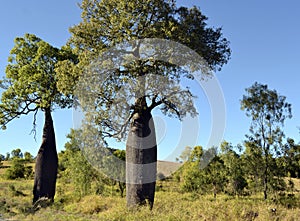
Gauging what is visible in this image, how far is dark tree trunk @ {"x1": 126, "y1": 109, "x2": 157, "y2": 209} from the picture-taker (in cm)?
855

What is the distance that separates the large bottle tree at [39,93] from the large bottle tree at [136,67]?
11.1 ft

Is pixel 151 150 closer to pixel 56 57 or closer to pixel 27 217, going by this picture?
pixel 27 217

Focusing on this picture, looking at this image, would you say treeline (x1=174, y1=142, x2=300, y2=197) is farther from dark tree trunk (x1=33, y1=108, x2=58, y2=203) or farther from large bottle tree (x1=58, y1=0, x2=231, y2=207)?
dark tree trunk (x1=33, y1=108, x2=58, y2=203)

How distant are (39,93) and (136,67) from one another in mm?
5474

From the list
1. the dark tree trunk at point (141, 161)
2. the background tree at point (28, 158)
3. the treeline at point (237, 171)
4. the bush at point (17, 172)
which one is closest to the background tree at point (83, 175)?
the treeline at point (237, 171)

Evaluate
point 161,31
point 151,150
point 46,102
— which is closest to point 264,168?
point 151,150

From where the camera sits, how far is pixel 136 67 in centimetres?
870

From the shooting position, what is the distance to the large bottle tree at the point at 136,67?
8.66m

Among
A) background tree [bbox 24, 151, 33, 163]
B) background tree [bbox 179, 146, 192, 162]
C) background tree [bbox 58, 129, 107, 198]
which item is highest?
background tree [bbox 24, 151, 33, 163]

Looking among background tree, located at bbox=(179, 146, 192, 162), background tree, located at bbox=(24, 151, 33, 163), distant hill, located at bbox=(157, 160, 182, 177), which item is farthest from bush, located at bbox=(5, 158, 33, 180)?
background tree, located at bbox=(179, 146, 192, 162)

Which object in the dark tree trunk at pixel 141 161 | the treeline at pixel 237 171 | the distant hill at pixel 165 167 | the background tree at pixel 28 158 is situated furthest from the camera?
the background tree at pixel 28 158

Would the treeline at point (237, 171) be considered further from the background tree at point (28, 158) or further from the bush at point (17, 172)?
the background tree at point (28, 158)

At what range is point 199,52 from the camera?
361 inches

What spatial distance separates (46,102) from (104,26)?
14.3 ft
